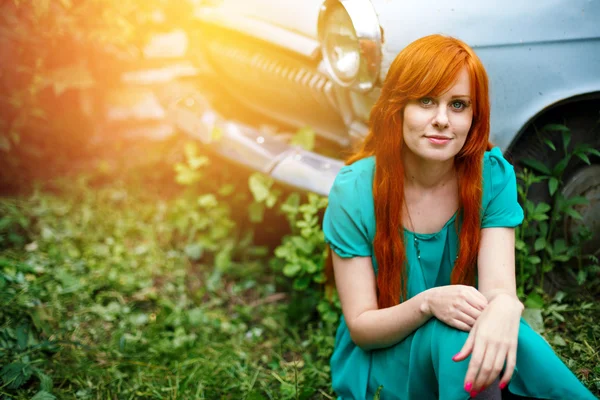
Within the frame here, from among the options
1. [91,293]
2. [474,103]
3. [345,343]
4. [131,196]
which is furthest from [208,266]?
[474,103]

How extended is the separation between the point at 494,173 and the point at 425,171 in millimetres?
188

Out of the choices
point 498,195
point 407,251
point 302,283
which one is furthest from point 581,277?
point 302,283

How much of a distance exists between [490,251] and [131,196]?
2.39 metres

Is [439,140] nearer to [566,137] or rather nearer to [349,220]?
[349,220]

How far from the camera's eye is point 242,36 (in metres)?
2.39

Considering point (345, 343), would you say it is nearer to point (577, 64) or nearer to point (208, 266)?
point (577, 64)

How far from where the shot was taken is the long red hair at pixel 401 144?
133 centimetres

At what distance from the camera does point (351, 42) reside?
1.86 m

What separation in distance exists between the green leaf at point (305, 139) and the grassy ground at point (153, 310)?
60 cm

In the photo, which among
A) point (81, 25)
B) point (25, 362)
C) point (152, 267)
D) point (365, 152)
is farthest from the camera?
point (81, 25)

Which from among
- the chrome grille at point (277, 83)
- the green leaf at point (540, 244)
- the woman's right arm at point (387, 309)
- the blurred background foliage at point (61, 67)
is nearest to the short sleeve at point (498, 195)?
the woman's right arm at point (387, 309)

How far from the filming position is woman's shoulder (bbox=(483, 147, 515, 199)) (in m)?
1.51

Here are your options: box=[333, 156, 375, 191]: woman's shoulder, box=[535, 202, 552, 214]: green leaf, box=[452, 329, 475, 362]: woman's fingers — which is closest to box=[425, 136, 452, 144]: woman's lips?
box=[333, 156, 375, 191]: woman's shoulder

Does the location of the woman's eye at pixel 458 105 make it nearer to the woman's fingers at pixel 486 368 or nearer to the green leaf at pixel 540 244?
the woman's fingers at pixel 486 368
